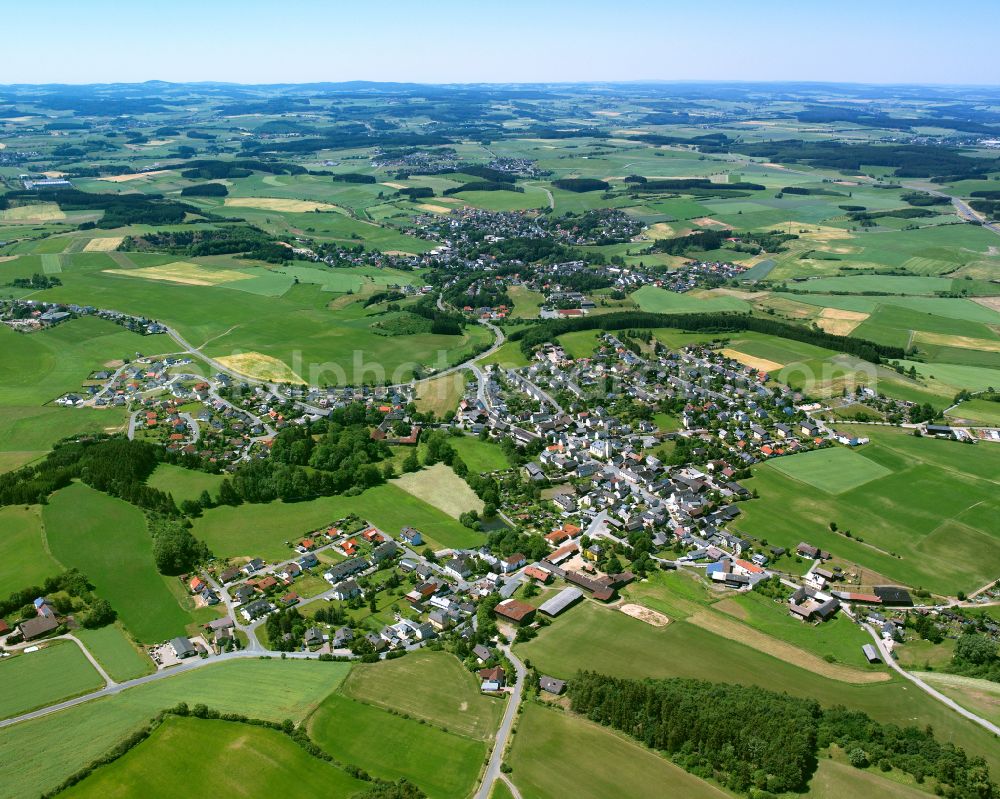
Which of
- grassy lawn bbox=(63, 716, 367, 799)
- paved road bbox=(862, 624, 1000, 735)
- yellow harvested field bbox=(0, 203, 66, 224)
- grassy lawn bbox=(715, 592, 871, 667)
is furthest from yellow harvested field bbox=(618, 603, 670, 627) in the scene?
yellow harvested field bbox=(0, 203, 66, 224)

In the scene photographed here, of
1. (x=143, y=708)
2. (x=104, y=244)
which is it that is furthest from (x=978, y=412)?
(x=104, y=244)

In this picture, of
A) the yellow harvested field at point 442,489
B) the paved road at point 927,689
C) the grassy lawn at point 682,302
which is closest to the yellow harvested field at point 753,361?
the grassy lawn at point 682,302

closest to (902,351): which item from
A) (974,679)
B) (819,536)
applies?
(819,536)

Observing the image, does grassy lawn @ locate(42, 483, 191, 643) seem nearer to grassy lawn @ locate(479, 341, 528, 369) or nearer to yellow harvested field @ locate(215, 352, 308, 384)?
yellow harvested field @ locate(215, 352, 308, 384)

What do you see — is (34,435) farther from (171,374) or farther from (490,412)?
(490,412)

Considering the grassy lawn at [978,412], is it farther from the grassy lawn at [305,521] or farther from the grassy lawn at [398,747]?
the grassy lawn at [398,747]
